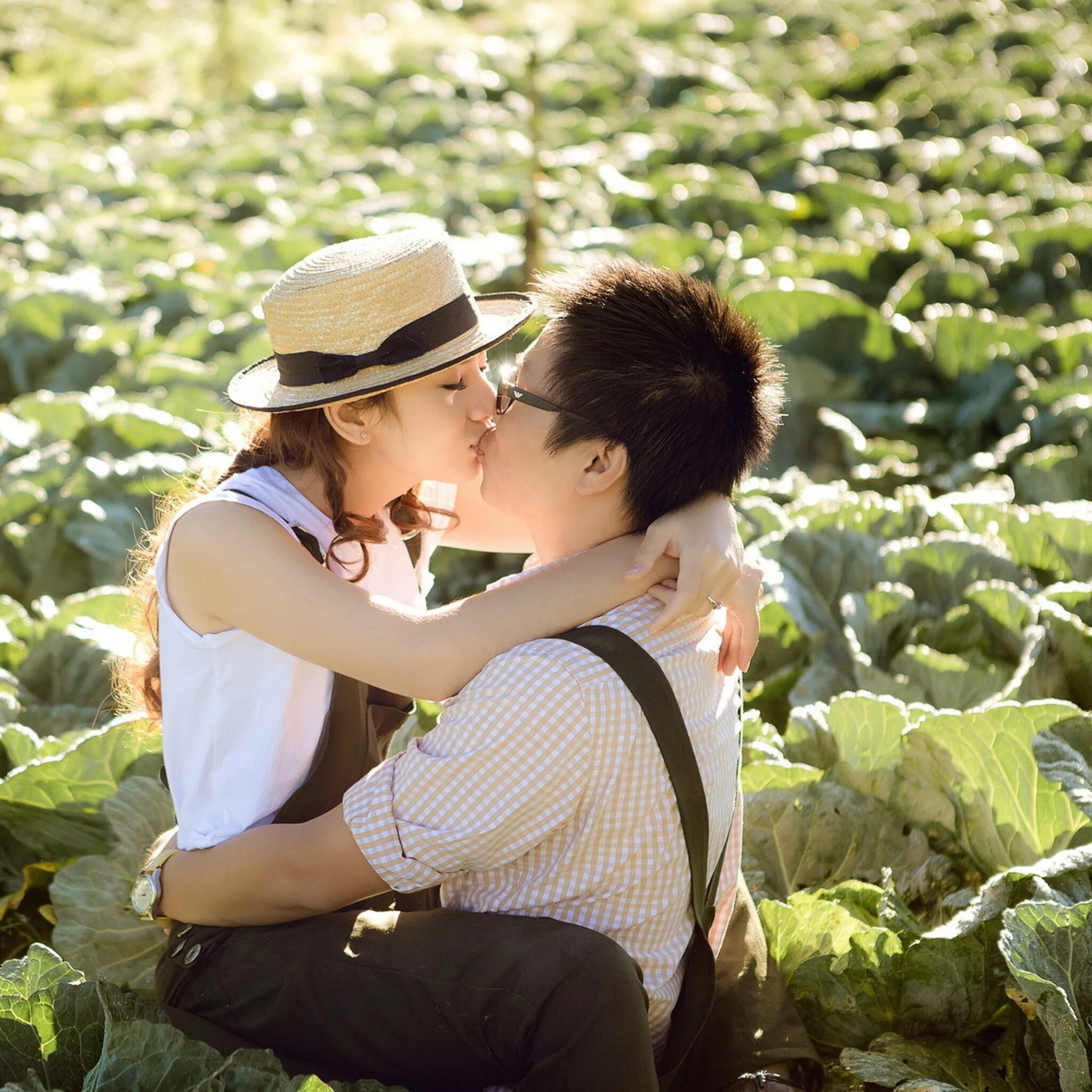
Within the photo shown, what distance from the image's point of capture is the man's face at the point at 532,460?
1866mm

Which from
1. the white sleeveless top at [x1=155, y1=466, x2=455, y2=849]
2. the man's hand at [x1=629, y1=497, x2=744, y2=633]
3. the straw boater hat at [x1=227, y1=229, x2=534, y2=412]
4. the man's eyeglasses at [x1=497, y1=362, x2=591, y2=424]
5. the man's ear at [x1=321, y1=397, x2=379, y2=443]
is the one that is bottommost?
the white sleeveless top at [x1=155, y1=466, x2=455, y2=849]

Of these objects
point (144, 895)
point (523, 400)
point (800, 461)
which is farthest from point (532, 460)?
point (800, 461)

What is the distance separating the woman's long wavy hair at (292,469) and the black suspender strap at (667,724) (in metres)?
0.52

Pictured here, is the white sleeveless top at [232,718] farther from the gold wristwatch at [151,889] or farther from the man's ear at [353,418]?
the man's ear at [353,418]

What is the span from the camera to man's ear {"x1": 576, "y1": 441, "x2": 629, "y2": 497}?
6.01 feet

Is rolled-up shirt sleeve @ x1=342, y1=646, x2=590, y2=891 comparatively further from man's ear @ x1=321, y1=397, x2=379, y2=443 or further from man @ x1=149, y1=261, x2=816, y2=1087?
man's ear @ x1=321, y1=397, x2=379, y2=443

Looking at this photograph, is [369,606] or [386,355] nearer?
[369,606]

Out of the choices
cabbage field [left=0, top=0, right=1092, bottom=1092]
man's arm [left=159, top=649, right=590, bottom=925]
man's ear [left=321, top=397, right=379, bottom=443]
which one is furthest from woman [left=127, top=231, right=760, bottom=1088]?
cabbage field [left=0, top=0, right=1092, bottom=1092]

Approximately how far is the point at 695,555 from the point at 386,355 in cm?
56

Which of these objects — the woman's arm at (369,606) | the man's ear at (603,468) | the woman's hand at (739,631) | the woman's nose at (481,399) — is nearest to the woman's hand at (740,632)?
the woman's hand at (739,631)

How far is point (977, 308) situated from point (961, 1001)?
3.57m

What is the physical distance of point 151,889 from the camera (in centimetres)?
193

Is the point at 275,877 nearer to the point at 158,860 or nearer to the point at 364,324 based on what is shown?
the point at 158,860

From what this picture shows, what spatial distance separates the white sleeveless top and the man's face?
0.27 m
